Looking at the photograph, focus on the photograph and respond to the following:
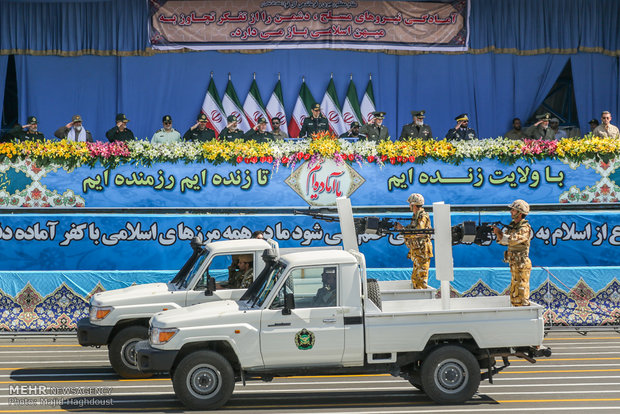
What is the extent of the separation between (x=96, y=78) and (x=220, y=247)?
1629 cm

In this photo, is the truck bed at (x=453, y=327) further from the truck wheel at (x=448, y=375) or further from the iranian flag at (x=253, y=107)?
the iranian flag at (x=253, y=107)

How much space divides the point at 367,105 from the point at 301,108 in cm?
205

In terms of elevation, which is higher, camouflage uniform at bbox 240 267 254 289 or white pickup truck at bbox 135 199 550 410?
camouflage uniform at bbox 240 267 254 289

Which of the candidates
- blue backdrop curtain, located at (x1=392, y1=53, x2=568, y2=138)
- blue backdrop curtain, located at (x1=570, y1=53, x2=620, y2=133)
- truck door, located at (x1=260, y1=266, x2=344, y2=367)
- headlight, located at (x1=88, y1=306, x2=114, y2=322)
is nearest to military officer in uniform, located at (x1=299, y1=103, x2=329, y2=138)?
blue backdrop curtain, located at (x1=392, y1=53, x2=568, y2=138)

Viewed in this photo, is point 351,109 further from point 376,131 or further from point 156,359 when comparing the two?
point 156,359

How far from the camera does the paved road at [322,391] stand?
11.7 metres

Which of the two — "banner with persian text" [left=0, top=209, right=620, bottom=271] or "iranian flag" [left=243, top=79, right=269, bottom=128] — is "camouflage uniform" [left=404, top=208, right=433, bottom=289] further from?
"iranian flag" [left=243, top=79, right=269, bottom=128]

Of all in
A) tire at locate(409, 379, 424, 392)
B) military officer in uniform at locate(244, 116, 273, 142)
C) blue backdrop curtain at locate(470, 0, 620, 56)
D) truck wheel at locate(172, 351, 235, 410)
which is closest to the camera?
truck wheel at locate(172, 351, 235, 410)

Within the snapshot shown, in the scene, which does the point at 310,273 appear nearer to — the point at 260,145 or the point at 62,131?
the point at 260,145

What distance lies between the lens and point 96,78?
2875 cm

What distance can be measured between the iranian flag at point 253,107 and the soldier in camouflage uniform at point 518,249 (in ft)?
51.2

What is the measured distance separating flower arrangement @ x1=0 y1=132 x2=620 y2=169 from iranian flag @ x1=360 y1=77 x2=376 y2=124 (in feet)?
27.2

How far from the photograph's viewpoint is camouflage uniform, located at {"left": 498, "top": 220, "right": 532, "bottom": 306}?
1373 cm

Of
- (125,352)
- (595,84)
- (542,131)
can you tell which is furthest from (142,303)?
(595,84)
